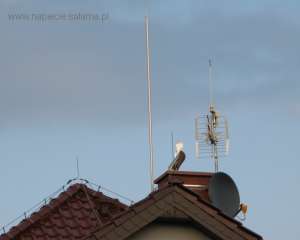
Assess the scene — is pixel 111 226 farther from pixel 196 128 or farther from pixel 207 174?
pixel 196 128

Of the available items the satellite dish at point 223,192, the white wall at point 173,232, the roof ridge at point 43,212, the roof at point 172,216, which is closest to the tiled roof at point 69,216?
the roof ridge at point 43,212

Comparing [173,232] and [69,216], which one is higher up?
[173,232]

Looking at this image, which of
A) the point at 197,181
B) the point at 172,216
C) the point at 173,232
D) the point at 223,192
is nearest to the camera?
the point at 172,216

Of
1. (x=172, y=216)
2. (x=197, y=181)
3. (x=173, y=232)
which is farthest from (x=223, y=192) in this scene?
(x=172, y=216)

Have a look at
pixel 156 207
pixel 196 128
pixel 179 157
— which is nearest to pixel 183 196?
pixel 156 207

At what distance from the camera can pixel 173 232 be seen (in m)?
18.9

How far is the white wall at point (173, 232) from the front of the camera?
18.8 m

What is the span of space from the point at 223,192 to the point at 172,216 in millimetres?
5559

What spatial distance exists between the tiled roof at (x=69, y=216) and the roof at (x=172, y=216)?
4.68 meters

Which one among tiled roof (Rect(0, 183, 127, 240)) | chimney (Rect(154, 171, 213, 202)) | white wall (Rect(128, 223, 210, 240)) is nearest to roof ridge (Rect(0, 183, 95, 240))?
tiled roof (Rect(0, 183, 127, 240))

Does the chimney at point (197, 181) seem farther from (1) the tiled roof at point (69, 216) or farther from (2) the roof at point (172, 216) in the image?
Answer: (2) the roof at point (172, 216)

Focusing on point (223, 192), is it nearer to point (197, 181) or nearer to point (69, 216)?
point (197, 181)

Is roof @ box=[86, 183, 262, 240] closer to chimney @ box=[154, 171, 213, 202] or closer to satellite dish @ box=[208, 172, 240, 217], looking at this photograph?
chimney @ box=[154, 171, 213, 202]

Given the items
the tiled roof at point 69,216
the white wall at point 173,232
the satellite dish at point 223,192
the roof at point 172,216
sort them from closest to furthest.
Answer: the roof at point 172,216 < the white wall at point 173,232 < the tiled roof at point 69,216 < the satellite dish at point 223,192
